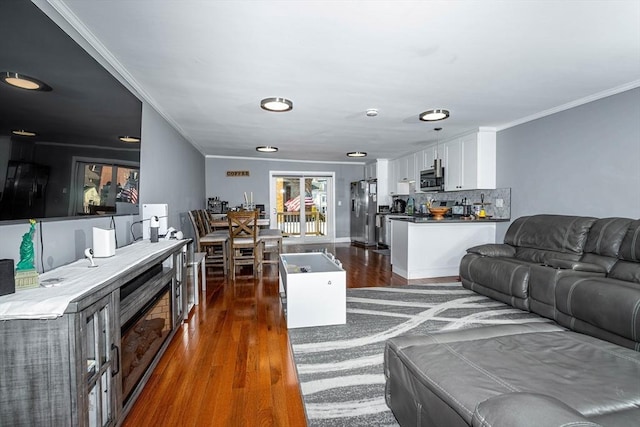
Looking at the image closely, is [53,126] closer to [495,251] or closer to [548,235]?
[495,251]

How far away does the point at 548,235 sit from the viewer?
139 inches

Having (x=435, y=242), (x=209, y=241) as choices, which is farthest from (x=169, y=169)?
(x=435, y=242)

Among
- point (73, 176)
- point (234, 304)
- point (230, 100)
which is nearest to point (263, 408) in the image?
point (73, 176)

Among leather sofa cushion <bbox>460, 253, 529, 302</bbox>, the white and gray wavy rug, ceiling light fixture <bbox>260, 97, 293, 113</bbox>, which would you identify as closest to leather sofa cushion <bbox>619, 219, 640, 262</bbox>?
leather sofa cushion <bbox>460, 253, 529, 302</bbox>

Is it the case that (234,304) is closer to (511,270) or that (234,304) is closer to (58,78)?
(58,78)

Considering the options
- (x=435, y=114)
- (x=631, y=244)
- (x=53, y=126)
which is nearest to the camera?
(x=53, y=126)

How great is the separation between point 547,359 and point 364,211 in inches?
261

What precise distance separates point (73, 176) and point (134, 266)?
24.1 inches

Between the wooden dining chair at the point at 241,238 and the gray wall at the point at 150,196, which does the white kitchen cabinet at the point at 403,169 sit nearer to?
the wooden dining chair at the point at 241,238

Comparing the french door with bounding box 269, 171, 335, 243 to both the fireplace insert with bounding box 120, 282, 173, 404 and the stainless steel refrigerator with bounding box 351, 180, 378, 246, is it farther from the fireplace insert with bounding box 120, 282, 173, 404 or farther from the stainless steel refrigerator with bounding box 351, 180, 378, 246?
the fireplace insert with bounding box 120, 282, 173, 404

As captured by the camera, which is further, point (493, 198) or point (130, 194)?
point (493, 198)

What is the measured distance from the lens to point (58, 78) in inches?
60.0

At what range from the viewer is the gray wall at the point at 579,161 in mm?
3092

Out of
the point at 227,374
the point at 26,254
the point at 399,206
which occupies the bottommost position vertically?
the point at 227,374
